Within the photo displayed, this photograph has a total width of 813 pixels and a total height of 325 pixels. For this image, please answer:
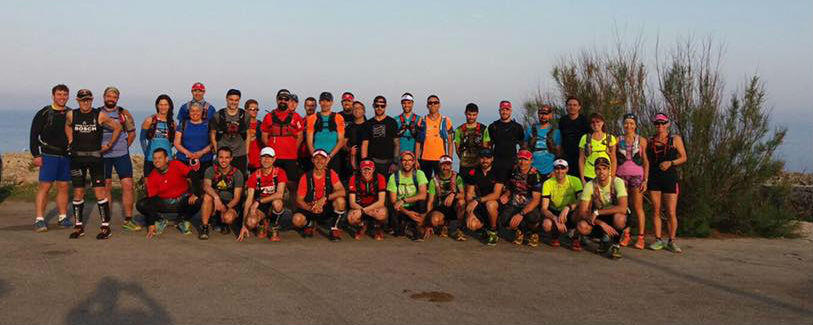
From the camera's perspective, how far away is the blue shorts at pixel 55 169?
10008 millimetres

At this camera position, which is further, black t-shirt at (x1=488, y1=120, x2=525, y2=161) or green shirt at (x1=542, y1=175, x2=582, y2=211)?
black t-shirt at (x1=488, y1=120, x2=525, y2=161)

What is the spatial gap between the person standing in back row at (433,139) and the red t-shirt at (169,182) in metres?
3.55

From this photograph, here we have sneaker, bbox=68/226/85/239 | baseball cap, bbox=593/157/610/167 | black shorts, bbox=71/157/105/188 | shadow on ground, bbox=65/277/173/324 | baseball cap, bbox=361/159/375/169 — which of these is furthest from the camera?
baseball cap, bbox=361/159/375/169

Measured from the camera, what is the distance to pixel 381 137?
10688 millimetres

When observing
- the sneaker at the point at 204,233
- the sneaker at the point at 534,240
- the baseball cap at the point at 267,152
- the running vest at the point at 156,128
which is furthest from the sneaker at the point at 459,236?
the running vest at the point at 156,128

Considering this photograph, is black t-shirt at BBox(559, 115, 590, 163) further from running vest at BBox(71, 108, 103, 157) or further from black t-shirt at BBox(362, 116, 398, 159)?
running vest at BBox(71, 108, 103, 157)

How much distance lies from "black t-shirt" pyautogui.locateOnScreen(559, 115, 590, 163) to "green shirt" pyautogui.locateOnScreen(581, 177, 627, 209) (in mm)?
1167

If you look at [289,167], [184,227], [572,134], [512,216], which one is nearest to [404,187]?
[512,216]

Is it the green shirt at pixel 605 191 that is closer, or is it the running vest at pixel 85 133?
the green shirt at pixel 605 191

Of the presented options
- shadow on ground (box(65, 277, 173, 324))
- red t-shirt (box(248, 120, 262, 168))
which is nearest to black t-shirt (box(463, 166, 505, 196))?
red t-shirt (box(248, 120, 262, 168))

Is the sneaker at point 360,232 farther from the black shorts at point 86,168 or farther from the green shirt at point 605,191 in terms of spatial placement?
the black shorts at point 86,168

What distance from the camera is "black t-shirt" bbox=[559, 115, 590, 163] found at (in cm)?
1037

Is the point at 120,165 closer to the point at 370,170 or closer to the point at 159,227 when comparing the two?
the point at 159,227

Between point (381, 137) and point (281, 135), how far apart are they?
1525 millimetres
